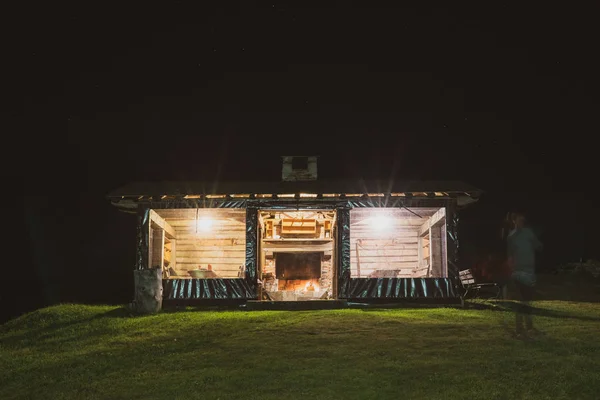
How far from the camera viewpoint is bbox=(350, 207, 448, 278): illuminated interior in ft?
54.3

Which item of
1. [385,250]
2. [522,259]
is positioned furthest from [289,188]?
[522,259]

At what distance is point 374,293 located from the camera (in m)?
14.1

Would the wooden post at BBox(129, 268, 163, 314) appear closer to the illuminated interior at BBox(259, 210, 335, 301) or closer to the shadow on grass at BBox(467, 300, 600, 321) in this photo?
the illuminated interior at BBox(259, 210, 335, 301)

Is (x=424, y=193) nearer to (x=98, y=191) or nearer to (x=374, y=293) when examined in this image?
(x=374, y=293)

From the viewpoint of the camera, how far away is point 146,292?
13055 mm

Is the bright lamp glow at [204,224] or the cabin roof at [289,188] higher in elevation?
the cabin roof at [289,188]

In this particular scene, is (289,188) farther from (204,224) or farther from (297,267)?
(297,267)

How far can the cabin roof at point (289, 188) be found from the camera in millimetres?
14383

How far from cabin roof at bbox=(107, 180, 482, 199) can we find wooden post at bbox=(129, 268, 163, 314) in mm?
2299

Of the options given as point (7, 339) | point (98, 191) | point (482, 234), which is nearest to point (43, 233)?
point (98, 191)

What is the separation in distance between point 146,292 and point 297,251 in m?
6.82

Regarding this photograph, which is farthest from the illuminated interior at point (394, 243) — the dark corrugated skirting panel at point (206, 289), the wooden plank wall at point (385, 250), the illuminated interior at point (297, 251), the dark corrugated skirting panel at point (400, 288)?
the dark corrugated skirting panel at point (206, 289)

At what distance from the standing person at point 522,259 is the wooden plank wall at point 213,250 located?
36.9ft

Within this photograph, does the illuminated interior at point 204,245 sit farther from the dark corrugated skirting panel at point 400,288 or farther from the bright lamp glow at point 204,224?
the dark corrugated skirting panel at point 400,288
